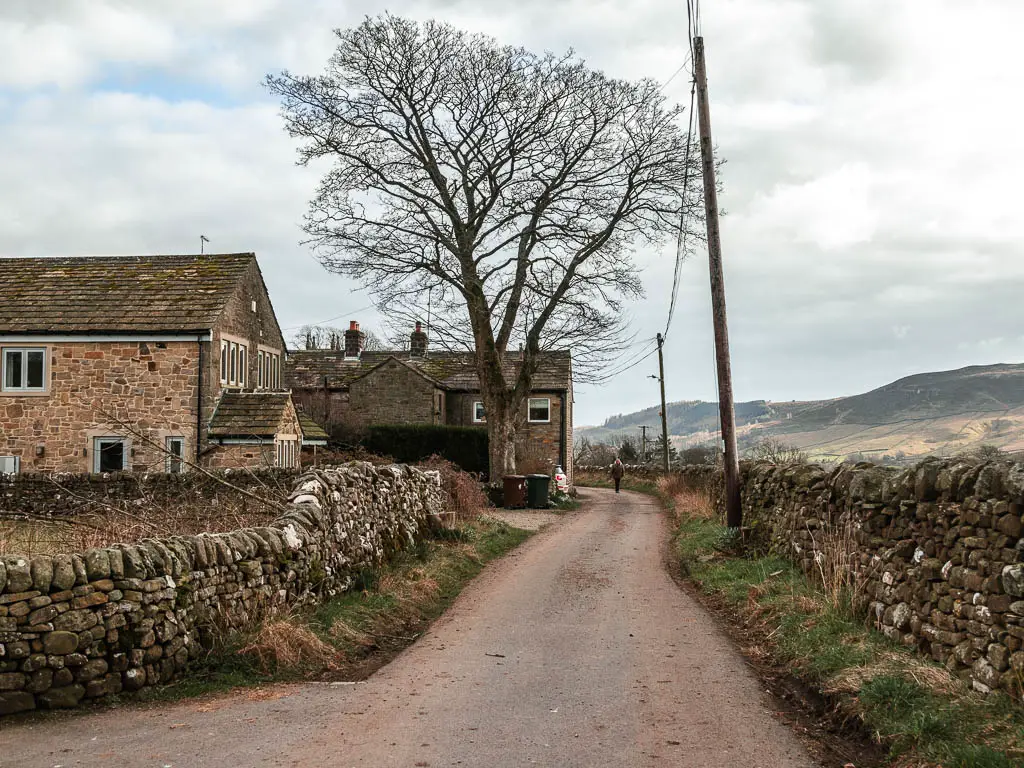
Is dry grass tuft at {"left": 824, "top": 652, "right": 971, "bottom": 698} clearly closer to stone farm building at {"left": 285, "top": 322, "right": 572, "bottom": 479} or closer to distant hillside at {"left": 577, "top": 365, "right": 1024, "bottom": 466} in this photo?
stone farm building at {"left": 285, "top": 322, "right": 572, "bottom": 479}

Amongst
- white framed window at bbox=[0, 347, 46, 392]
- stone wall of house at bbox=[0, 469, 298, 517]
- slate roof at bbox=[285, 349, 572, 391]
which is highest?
slate roof at bbox=[285, 349, 572, 391]

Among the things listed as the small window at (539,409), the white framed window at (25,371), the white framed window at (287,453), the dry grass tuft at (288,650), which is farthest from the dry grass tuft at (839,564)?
the small window at (539,409)

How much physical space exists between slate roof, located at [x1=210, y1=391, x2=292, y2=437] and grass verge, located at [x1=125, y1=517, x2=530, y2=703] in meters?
12.9

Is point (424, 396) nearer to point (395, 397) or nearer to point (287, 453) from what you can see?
point (395, 397)

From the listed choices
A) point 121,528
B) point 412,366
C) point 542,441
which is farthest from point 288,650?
point 542,441

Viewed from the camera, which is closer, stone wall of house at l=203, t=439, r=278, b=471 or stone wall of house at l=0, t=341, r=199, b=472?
stone wall of house at l=203, t=439, r=278, b=471

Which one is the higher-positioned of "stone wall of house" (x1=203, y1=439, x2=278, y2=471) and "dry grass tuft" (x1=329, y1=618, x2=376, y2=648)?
"stone wall of house" (x1=203, y1=439, x2=278, y2=471)

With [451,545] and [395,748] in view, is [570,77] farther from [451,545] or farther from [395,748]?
[395,748]

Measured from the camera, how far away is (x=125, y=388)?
2675 cm

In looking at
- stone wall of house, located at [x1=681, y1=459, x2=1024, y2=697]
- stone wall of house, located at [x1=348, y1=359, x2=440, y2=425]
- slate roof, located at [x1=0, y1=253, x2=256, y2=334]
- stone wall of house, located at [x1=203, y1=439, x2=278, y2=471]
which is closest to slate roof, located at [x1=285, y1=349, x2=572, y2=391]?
stone wall of house, located at [x1=348, y1=359, x2=440, y2=425]

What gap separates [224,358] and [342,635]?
19.9 meters

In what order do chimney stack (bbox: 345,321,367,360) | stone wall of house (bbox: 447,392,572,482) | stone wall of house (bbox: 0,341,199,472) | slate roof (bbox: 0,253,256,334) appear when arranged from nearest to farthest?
stone wall of house (bbox: 0,341,199,472) → slate roof (bbox: 0,253,256,334) → stone wall of house (bbox: 447,392,572,482) → chimney stack (bbox: 345,321,367,360)

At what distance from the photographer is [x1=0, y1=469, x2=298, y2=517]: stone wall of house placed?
20.7 m

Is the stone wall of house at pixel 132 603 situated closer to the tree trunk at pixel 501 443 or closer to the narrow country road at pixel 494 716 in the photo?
the narrow country road at pixel 494 716
